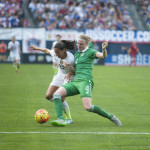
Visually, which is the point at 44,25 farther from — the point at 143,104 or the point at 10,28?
the point at 143,104

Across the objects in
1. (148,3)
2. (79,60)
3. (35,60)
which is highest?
(148,3)

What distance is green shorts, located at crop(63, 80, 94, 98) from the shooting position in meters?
8.83

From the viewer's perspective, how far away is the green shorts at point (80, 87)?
29.0 ft

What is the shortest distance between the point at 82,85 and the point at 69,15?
1086 inches

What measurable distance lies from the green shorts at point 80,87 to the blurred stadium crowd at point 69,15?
84.4 ft

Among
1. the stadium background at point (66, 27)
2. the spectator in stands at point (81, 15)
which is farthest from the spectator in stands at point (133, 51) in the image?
the spectator in stands at point (81, 15)

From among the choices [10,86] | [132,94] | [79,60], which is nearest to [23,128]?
[79,60]

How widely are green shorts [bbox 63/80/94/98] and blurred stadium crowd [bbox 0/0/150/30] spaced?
2572 centimetres

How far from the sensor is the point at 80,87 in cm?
888

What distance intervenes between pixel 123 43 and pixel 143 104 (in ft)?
74.4

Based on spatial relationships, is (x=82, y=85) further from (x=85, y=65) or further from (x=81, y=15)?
(x=81, y=15)

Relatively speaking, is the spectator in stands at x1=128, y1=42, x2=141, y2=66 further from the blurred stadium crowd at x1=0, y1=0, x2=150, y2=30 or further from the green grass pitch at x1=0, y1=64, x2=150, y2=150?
the green grass pitch at x1=0, y1=64, x2=150, y2=150

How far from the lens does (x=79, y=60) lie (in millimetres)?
9078

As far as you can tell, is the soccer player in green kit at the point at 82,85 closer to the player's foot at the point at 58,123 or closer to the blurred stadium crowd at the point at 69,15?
the player's foot at the point at 58,123
